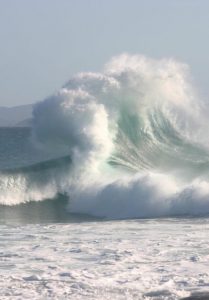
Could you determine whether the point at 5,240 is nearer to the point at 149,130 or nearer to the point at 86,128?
the point at 86,128

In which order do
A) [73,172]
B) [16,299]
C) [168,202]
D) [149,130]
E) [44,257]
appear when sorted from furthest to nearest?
[149,130], [73,172], [168,202], [44,257], [16,299]

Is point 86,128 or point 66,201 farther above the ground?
point 86,128

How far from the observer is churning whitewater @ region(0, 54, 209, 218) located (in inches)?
865

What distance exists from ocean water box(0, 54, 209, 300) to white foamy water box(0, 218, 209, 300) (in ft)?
0.06

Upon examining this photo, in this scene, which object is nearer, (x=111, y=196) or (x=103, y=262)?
(x=103, y=262)

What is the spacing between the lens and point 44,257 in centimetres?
1207

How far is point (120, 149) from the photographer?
26609 mm

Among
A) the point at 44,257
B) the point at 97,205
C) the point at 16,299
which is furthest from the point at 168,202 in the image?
the point at 16,299

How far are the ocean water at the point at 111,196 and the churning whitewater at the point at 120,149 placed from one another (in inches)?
1.6

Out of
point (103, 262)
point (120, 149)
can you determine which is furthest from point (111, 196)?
point (103, 262)

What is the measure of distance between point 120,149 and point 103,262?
1514cm

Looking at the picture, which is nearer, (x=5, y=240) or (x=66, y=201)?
(x=5, y=240)

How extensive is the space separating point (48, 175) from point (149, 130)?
5.06 meters

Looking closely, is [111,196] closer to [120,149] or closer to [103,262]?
[120,149]
